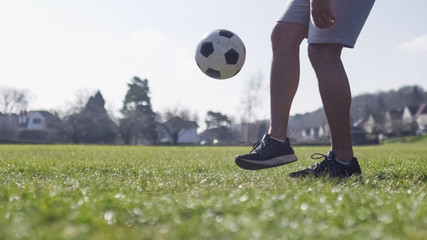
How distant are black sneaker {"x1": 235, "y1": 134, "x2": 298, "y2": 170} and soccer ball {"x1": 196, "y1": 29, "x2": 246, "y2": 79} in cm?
139

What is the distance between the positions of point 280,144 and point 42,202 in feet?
8.35

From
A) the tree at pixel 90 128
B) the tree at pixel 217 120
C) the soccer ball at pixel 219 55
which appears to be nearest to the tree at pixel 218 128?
the tree at pixel 217 120

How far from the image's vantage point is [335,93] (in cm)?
374

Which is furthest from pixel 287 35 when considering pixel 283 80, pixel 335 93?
pixel 335 93

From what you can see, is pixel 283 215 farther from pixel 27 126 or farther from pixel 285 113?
pixel 27 126

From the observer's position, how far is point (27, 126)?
90.2m

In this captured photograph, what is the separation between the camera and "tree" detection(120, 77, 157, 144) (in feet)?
215

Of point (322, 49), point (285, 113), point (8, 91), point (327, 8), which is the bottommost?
point (285, 113)

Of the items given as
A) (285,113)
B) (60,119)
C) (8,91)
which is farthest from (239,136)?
(285,113)

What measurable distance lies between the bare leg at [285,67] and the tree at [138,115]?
2464 inches

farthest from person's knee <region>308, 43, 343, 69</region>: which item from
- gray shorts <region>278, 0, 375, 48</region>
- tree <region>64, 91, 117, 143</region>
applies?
tree <region>64, 91, 117, 143</region>

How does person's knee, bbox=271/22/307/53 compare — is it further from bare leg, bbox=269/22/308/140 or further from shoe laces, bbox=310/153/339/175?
shoe laces, bbox=310/153/339/175

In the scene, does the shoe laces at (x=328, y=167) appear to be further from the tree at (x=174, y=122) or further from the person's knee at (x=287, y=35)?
the tree at (x=174, y=122)

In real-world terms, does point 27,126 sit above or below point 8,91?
below
